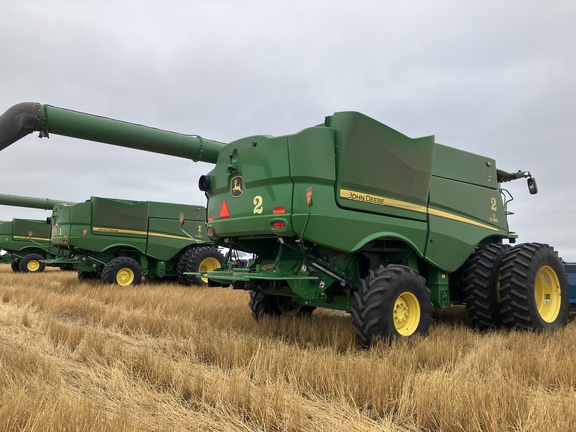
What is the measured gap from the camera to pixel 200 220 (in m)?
12.3

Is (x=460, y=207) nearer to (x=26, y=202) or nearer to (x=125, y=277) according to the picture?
(x=125, y=277)

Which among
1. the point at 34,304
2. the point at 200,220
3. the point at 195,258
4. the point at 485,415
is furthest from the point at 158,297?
the point at 485,415

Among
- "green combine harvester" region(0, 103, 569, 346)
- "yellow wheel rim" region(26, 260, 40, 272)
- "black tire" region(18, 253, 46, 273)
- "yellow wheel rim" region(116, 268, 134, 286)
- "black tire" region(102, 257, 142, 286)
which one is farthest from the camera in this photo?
"yellow wheel rim" region(26, 260, 40, 272)

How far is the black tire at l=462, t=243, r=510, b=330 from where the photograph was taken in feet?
16.8

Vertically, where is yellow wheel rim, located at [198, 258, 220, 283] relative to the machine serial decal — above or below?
below

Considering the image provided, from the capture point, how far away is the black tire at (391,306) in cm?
392

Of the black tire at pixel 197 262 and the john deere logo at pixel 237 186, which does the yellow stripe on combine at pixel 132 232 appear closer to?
the black tire at pixel 197 262

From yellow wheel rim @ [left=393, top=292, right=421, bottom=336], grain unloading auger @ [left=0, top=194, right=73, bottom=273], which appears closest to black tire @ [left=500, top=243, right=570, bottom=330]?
yellow wheel rim @ [left=393, top=292, right=421, bottom=336]

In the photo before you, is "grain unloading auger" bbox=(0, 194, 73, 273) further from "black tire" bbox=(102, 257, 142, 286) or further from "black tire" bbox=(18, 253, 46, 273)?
"black tire" bbox=(102, 257, 142, 286)

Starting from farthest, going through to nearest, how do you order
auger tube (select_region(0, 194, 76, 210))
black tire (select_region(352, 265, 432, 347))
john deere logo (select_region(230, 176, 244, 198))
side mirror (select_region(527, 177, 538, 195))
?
auger tube (select_region(0, 194, 76, 210)) < side mirror (select_region(527, 177, 538, 195)) < john deere logo (select_region(230, 176, 244, 198)) < black tire (select_region(352, 265, 432, 347))

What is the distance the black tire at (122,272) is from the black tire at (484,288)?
8.19 meters

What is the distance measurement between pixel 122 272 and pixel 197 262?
6.05 ft

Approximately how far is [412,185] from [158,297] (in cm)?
512

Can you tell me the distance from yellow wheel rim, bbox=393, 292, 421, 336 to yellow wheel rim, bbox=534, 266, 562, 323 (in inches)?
82.4
